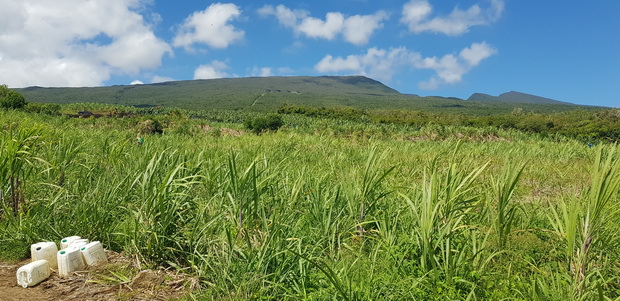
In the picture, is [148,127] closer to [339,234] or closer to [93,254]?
[93,254]

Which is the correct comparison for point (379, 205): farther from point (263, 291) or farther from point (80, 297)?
point (80, 297)

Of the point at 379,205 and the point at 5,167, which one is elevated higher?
the point at 5,167

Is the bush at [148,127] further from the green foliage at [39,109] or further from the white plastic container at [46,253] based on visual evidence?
the white plastic container at [46,253]

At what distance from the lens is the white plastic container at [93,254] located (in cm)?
307

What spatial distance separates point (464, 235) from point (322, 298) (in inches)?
63.3

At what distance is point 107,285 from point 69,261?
0.43 m

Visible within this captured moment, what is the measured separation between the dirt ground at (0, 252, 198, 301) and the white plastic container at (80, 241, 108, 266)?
0.07 m

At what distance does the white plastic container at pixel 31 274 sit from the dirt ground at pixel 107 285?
4cm

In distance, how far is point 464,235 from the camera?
329 cm

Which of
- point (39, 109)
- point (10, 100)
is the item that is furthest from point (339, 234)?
point (10, 100)

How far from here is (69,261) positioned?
2980 mm

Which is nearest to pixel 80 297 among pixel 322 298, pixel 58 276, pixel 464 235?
pixel 58 276

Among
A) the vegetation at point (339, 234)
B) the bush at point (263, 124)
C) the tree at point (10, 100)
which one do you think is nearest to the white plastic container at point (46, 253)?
the vegetation at point (339, 234)

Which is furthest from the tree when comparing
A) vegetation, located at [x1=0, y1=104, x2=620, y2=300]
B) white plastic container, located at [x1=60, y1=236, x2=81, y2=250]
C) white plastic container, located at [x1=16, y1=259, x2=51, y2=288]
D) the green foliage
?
white plastic container, located at [x1=16, y1=259, x2=51, y2=288]
